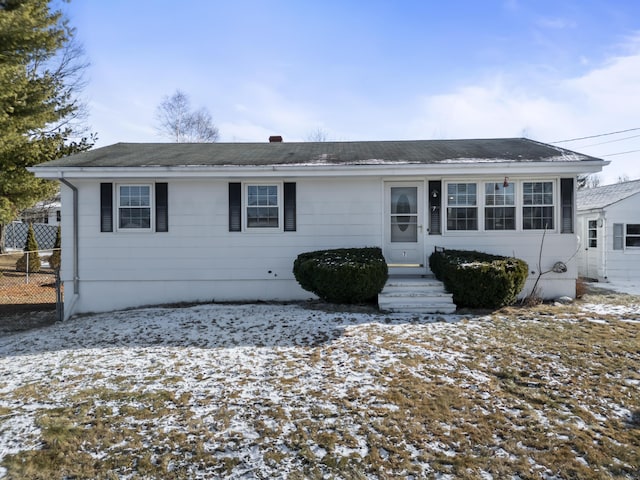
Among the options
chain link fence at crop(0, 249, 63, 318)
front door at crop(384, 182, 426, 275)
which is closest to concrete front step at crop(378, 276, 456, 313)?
front door at crop(384, 182, 426, 275)

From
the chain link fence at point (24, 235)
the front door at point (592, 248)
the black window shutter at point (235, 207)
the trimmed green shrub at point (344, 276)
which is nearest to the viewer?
the trimmed green shrub at point (344, 276)

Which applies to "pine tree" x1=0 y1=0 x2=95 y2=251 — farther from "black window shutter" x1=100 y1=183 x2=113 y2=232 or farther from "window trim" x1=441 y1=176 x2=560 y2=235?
"window trim" x1=441 y1=176 x2=560 y2=235

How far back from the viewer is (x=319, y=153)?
9.92m

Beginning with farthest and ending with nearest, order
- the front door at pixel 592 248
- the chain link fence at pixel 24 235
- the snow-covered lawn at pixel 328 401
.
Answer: the chain link fence at pixel 24 235, the front door at pixel 592 248, the snow-covered lawn at pixel 328 401

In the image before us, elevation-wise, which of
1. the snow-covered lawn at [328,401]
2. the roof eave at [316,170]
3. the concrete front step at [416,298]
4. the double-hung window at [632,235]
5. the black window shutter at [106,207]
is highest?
the roof eave at [316,170]

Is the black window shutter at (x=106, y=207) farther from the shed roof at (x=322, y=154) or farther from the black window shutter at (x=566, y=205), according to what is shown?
the black window shutter at (x=566, y=205)

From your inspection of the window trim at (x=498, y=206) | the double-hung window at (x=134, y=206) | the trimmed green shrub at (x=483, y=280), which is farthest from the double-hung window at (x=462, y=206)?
the double-hung window at (x=134, y=206)

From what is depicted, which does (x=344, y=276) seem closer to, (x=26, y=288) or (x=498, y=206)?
(x=498, y=206)

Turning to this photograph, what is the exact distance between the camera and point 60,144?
12.9 metres

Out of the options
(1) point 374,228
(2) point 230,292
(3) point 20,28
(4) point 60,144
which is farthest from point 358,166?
(4) point 60,144

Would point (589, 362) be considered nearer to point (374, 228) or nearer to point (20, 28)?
point (374, 228)

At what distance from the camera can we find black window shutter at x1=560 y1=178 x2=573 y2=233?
8.42 metres

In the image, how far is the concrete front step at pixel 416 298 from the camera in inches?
287

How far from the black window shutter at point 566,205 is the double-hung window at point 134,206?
9.07m
